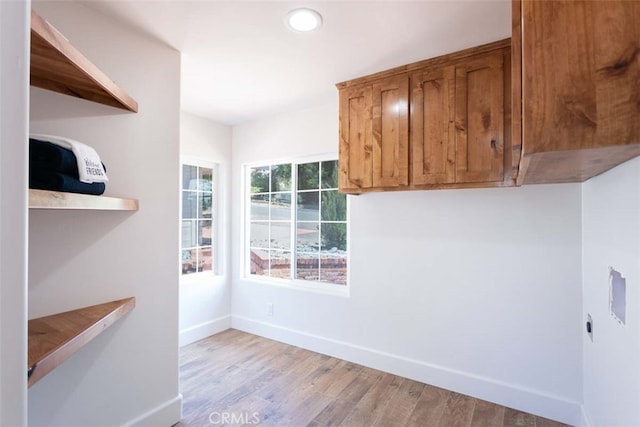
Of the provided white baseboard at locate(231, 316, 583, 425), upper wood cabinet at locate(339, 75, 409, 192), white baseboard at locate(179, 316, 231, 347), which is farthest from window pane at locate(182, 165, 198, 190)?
upper wood cabinet at locate(339, 75, 409, 192)

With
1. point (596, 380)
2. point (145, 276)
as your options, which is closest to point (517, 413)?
point (596, 380)

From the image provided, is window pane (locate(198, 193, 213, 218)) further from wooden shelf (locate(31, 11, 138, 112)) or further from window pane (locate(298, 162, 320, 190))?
wooden shelf (locate(31, 11, 138, 112))

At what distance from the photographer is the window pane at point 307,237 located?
3250 millimetres

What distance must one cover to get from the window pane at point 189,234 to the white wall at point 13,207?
3044mm

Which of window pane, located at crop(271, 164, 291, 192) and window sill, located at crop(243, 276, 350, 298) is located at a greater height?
window pane, located at crop(271, 164, 291, 192)

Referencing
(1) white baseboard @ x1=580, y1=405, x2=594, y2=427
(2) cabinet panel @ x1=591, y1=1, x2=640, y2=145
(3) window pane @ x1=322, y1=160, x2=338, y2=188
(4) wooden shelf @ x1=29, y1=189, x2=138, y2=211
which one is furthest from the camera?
(3) window pane @ x1=322, y1=160, x2=338, y2=188

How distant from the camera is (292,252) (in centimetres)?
338

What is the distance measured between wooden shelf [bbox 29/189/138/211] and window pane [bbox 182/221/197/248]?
1767mm

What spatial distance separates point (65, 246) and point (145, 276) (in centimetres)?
45

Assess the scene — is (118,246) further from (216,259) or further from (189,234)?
(216,259)

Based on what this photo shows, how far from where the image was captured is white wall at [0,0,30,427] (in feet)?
1.35

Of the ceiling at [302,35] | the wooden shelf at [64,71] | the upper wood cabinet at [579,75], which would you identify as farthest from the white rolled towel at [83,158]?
the upper wood cabinet at [579,75]

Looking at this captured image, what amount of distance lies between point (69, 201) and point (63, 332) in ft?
1.79

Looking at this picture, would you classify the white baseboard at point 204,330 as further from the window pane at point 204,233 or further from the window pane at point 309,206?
the window pane at point 309,206
